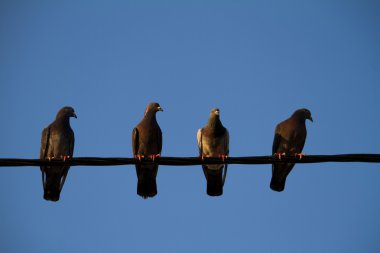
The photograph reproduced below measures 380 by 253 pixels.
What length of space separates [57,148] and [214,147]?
9.46 feet

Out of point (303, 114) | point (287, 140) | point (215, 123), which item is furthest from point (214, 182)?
point (303, 114)

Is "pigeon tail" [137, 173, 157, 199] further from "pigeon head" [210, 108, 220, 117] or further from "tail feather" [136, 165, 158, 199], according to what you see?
"pigeon head" [210, 108, 220, 117]

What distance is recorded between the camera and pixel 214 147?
11.9 m

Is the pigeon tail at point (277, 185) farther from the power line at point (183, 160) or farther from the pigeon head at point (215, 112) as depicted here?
the power line at point (183, 160)

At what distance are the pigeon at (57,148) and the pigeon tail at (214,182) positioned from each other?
8.32ft

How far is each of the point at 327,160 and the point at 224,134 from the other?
464 centimetres

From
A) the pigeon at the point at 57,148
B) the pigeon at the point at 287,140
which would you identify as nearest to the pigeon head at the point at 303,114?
the pigeon at the point at 287,140

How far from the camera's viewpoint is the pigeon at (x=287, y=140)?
1182cm

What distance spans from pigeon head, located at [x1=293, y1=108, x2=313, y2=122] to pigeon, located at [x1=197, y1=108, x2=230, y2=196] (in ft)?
5.21

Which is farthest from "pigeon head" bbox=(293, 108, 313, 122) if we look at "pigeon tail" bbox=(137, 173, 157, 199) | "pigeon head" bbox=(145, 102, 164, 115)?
"pigeon tail" bbox=(137, 173, 157, 199)

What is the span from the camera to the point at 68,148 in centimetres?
1219

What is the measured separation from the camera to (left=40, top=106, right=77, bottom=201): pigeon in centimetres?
1170

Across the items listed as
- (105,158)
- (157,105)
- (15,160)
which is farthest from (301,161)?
(157,105)

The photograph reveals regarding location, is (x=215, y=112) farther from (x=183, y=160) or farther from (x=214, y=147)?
(x=183, y=160)
